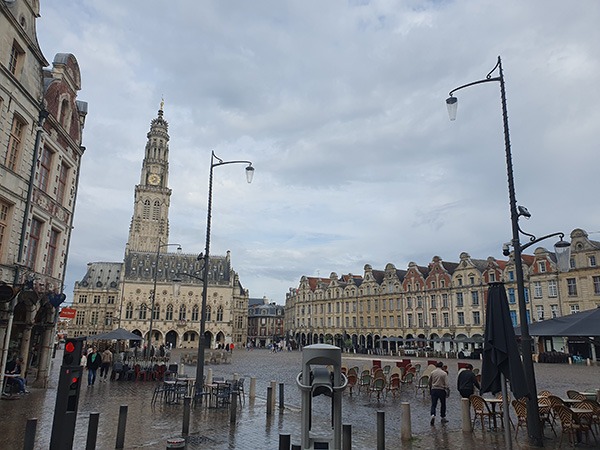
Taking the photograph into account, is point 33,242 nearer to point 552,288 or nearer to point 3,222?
point 3,222

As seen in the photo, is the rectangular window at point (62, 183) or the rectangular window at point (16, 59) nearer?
the rectangular window at point (16, 59)

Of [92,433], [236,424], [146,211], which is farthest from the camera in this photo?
[146,211]

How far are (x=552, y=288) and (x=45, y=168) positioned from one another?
48.7 metres

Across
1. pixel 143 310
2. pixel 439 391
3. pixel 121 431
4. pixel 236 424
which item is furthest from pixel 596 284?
pixel 143 310

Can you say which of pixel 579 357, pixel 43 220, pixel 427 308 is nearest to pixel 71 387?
pixel 43 220

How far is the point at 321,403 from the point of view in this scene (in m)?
16.6

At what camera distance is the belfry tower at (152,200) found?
9375 centimetres

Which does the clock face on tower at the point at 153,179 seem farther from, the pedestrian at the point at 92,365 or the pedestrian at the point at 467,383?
the pedestrian at the point at 467,383

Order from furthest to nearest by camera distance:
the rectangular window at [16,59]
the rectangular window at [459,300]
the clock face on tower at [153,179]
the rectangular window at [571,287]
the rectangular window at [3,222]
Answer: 1. the clock face on tower at [153,179]
2. the rectangular window at [459,300]
3. the rectangular window at [571,287]
4. the rectangular window at [16,59]
5. the rectangular window at [3,222]

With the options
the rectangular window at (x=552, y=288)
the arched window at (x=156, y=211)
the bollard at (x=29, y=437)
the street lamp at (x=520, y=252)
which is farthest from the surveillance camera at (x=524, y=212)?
the arched window at (x=156, y=211)

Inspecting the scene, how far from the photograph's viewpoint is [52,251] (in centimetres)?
1989

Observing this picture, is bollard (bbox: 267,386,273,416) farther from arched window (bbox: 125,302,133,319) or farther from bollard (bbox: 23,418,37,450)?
arched window (bbox: 125,302,133,319)

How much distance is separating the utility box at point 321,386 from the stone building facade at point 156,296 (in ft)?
212

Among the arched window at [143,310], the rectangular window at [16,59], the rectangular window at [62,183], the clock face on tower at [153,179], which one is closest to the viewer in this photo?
the rectangular window at [16,59]
